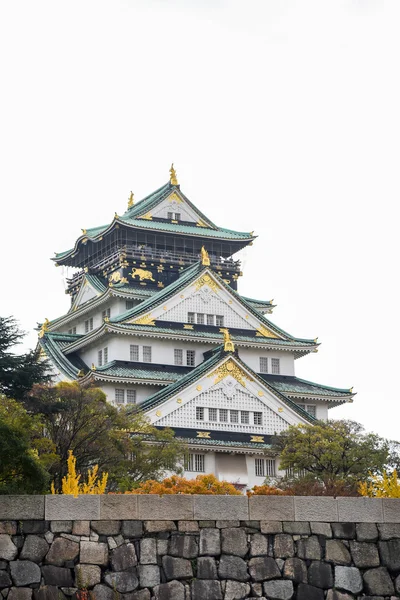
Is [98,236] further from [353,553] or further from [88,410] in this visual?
[353,553]

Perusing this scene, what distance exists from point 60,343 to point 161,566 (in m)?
48.6

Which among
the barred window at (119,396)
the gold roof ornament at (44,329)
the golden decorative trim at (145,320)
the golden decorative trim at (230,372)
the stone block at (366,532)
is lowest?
the stone block at (366,532)

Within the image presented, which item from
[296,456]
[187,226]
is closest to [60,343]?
[187,226]

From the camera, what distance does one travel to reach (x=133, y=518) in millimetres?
19641

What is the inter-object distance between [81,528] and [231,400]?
41.2 metres

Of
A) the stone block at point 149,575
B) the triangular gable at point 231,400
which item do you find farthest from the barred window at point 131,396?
the stone block at point 149,575

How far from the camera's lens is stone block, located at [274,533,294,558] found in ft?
65.9

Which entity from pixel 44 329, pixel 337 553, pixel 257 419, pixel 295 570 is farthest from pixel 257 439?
pixel 295 570

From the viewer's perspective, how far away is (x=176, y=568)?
19.6 m

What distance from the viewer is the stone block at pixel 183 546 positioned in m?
19.7

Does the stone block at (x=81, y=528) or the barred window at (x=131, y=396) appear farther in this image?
the barred window at (x=131, y=396)

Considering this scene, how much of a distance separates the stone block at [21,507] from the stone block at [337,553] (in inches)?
195

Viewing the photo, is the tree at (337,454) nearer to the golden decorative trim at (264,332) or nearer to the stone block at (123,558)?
the golden decorative trim at (264,332)

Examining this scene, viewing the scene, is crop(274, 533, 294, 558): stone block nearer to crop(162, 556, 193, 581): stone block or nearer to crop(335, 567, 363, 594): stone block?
crop(335, 567, 363, 594): stone block
